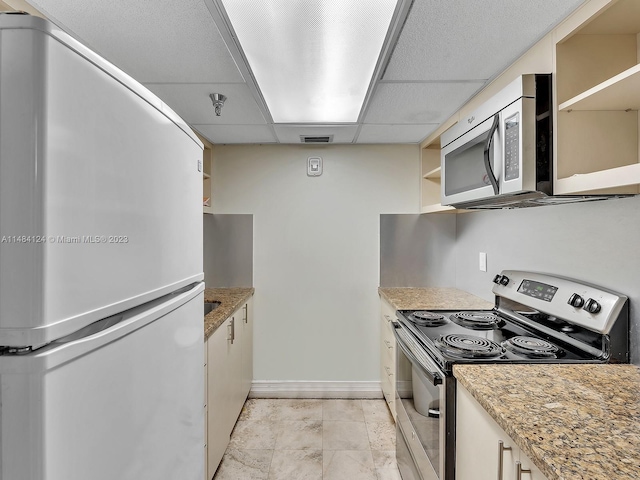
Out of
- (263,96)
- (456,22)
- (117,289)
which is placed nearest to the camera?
(117,289)

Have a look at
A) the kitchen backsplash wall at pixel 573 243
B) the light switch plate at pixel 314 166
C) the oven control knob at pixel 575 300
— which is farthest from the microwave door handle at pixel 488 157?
the light switch plate at pixel 314 166

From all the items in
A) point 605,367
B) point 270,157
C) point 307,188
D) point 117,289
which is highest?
point 270,157

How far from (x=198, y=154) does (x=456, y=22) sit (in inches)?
37.6

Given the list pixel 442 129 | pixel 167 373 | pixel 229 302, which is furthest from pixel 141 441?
pixel 442 129

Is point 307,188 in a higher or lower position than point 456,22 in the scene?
lower

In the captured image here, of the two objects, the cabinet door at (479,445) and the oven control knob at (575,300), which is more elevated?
the oven control knob at (575,300)

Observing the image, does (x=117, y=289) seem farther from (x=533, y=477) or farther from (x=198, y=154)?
(x=533, y=477)

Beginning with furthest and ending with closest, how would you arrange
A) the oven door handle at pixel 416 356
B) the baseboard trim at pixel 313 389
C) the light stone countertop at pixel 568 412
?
the baseboard trim at pixel 313 389 → the oven door handle at pixel 416 356 → the light stone countertop at pixel 568 412

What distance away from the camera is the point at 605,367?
48.8 inches

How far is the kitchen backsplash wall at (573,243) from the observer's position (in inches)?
49.9

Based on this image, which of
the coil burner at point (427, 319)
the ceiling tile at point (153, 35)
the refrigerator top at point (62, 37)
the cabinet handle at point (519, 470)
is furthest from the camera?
the coil burner at point (427, 319)

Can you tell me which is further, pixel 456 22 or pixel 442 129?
pixel 442 129

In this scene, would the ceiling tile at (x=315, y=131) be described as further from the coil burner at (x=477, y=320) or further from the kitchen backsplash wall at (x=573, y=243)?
the coil burner at (x=477, y=320)

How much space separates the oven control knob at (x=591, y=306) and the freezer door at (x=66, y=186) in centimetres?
147
